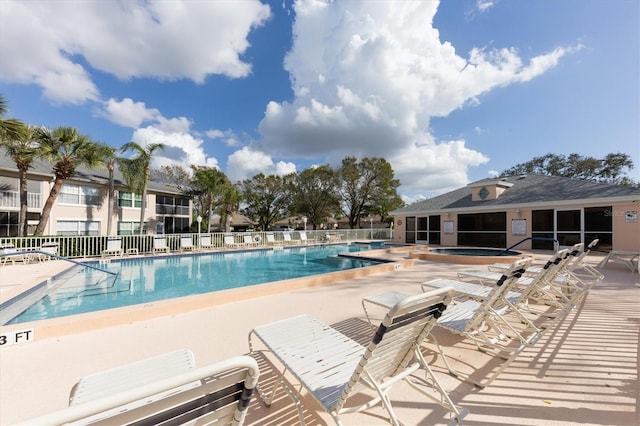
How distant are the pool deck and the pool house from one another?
754 cm

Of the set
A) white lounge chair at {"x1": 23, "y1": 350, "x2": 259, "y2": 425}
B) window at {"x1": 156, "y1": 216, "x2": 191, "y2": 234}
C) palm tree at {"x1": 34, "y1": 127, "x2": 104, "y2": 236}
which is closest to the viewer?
white lounge chair at {"x1": 23, "y1": 350, "x2": 259, "y2": 425}

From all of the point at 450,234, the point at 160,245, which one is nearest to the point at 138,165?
the point at 160,245

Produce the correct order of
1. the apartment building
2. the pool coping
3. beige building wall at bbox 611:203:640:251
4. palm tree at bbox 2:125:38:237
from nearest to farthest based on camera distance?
the pool coping
beige building wall at bbox 611:203:640:251
palm tree at bbox 2:125:38:237
the apartment building

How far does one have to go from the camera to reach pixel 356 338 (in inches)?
136

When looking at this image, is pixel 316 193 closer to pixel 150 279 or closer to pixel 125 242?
pixel 125 242

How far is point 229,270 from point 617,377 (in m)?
11.0

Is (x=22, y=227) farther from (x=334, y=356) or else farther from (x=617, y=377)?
(x=617, y=377)

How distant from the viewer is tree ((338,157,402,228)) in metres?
29.5

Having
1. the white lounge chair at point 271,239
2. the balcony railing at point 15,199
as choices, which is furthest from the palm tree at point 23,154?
the white lounge chair at point 271,239

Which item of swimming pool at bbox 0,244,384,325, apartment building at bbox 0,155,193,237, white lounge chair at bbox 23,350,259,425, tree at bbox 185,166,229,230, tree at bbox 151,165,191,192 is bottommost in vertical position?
swimming pool at bbox 0,244,384,325

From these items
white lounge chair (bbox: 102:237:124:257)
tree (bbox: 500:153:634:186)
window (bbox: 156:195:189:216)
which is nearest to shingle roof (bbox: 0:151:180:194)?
window (bbox: 156:195:189:216)

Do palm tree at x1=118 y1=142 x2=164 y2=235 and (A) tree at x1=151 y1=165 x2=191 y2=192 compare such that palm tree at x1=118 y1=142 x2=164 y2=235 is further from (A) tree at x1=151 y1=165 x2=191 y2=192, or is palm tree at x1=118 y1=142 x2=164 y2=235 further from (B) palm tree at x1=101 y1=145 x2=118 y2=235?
(A) tree at x1=151 y1=165 x2=191 y2=192

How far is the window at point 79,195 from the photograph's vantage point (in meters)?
16.8

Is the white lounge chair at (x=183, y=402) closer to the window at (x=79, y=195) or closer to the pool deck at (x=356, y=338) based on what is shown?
the pool deck at (x=356, y=338)
